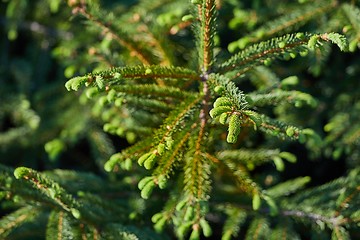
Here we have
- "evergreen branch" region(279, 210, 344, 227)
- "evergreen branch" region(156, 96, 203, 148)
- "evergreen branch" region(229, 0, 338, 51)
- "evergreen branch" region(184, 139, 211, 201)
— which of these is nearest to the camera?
"evergreen branch" region(156, 96, 203, 148)

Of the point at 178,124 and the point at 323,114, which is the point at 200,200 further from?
the point at 323,114

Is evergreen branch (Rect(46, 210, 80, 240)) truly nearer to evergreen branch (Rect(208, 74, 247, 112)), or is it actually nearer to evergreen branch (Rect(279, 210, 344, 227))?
evergreen branch (Rect(208, 74, 247, 112))

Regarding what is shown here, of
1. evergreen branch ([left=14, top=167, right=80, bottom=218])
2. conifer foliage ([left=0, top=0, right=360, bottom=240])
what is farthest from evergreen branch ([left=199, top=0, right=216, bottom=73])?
evergreen branch ([left=14, top=167, right=80, bottom=218])

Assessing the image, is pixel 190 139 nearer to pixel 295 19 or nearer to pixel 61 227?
pixel 61 227

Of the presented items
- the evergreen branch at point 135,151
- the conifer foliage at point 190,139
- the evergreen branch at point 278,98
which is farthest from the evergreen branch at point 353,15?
the evergreen branch at point 135,151

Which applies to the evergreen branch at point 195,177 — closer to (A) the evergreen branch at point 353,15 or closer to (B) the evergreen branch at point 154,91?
(B) the evergreen branch at point 154,91

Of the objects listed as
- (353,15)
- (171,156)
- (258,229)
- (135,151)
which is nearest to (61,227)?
(135,151)

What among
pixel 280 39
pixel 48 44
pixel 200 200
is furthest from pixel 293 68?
pixel 48 44

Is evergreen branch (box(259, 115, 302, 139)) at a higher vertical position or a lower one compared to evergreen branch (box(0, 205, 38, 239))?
higher
